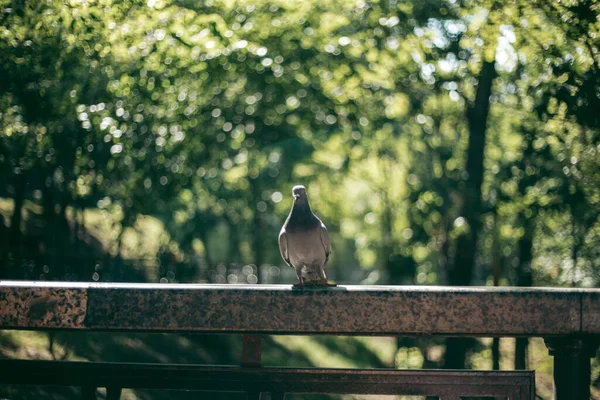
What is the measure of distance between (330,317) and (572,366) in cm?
142

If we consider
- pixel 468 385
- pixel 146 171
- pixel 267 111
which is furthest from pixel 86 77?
pixel 468 385

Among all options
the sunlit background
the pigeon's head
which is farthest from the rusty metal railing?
the sunlit background

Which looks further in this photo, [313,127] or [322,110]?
[313,127]

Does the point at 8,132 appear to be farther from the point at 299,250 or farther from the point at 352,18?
the point at 352,18

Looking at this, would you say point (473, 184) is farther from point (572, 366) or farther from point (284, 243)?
point (572, 366)

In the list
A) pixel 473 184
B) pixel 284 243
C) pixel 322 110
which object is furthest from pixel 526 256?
pixel 284 243

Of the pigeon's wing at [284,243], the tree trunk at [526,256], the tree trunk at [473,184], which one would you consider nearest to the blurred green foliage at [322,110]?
the tree trunk at [526,256]

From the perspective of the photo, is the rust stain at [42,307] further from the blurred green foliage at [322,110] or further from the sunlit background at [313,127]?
the blurred green foliage at [322,110]

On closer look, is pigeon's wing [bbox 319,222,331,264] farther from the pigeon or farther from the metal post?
the metal post

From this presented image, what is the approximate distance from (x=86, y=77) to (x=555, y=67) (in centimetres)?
577

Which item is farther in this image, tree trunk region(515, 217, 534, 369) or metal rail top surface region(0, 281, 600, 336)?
tree trunk region(515, 217, 534, 369)

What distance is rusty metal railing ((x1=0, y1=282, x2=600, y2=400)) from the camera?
3619 millimetres

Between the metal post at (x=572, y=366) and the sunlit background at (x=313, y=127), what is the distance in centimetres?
349

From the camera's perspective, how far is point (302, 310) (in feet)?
12.0
